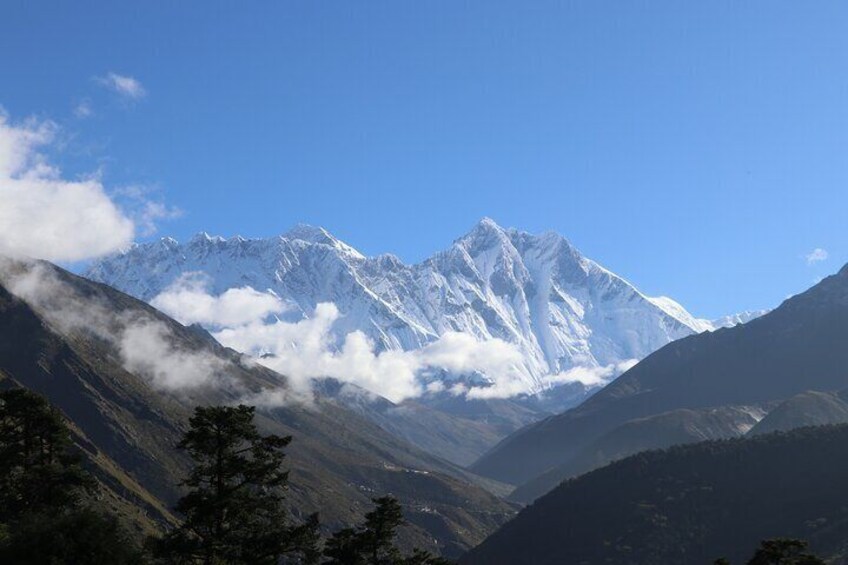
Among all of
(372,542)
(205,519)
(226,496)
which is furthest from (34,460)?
(372,542)

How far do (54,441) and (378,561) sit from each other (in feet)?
82.5

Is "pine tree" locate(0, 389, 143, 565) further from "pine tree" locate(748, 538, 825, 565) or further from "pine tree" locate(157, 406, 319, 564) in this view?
"pine tree" locate(748, 538, 825, 565)

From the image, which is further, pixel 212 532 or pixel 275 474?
pixel 275 474

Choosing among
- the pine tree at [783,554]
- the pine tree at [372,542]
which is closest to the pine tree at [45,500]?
the pine tree at [372,542]

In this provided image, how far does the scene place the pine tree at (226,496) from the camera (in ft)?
160

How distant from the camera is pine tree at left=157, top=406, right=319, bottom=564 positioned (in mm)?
48688

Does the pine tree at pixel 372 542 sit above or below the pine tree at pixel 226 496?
below

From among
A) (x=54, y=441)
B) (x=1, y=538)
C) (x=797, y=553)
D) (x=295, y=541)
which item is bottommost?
(x=797, y=553)

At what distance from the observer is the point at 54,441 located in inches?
2517

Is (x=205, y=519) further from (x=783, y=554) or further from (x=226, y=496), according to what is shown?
(x=783, y=554)

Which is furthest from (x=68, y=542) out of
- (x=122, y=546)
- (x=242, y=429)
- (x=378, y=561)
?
(x=378, y=561)

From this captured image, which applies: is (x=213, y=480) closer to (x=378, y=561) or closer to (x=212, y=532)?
(x=212, y=532)

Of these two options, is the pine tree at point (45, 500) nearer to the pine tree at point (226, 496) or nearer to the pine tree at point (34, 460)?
the pine tree at point (34, 460)

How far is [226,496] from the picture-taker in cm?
4884
